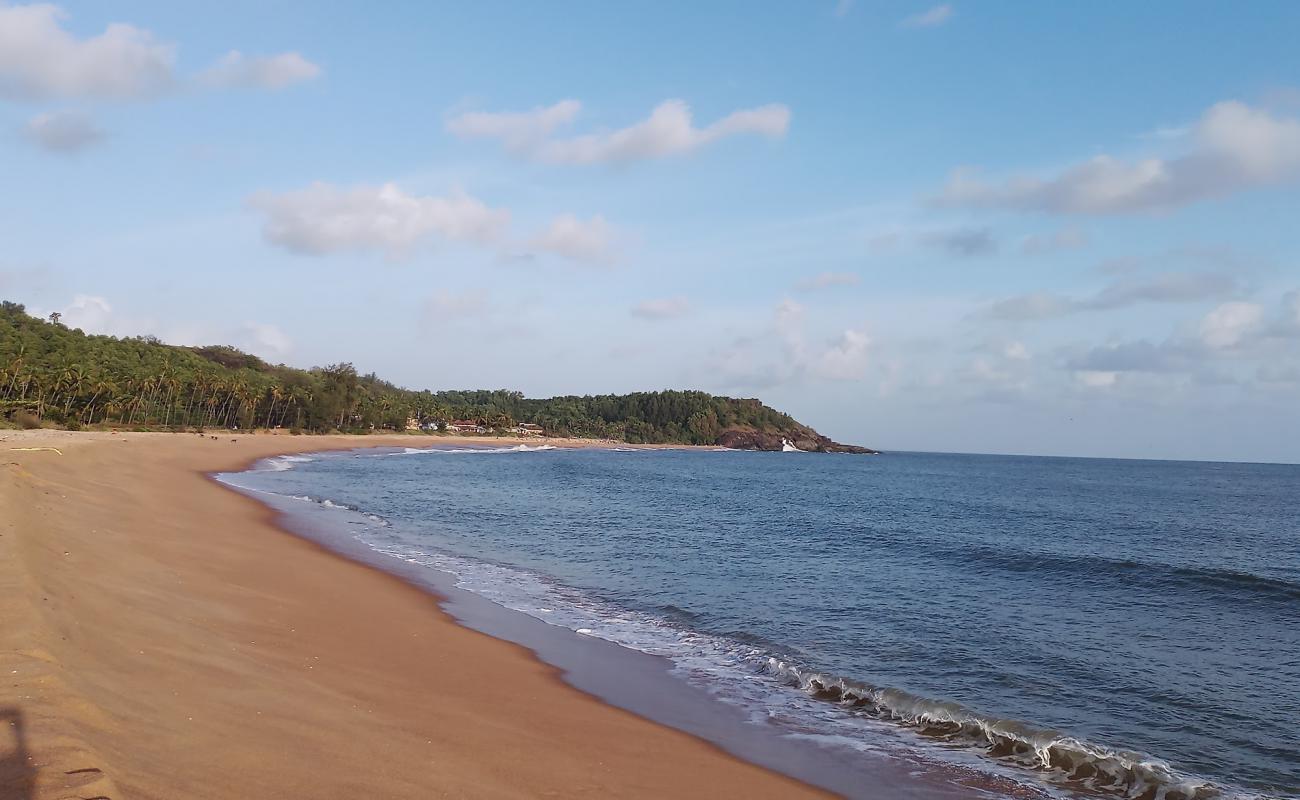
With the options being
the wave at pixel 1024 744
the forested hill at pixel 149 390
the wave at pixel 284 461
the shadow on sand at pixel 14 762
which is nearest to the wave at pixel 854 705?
the wave at pixel 1024 744

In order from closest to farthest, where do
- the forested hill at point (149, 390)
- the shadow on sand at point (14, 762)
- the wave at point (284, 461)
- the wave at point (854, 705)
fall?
the shadow on sand at point (14, 762) → the wave at point (854, 705) → the wave at point (284, 461) → the forested hill at point (149, 390)

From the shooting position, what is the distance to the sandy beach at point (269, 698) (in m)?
6.33

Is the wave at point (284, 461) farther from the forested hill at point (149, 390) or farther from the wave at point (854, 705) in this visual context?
the wave at point (854, 705)

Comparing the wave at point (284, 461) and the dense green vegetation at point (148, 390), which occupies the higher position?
the dense green vegetation at point (148, 390)

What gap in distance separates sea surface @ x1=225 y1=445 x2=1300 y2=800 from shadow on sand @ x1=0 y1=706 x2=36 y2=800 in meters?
8.64

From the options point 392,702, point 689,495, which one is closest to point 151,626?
point 392,702

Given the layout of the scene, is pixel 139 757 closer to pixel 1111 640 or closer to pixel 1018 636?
pixel 1018 636

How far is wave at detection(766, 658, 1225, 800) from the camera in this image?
31.4ft

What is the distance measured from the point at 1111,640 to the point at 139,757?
1858 cm

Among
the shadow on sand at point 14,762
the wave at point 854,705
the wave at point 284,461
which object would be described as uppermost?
the shadow on sand at point 14,762

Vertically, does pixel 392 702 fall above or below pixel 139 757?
below

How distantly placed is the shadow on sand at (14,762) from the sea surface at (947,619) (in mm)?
8637

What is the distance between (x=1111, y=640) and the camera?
1716 cm

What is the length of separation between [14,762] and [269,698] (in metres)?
3.43
